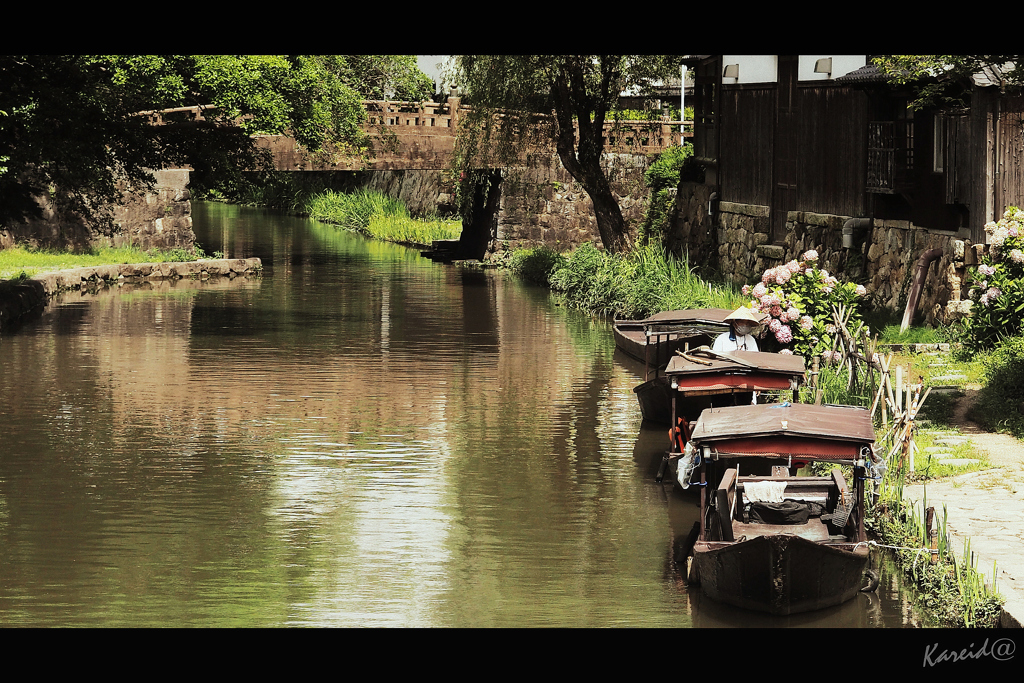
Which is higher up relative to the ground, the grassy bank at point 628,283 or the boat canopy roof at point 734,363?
the grassy bank at point 628,283

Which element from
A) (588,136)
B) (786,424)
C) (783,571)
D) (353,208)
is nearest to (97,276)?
(588,136)

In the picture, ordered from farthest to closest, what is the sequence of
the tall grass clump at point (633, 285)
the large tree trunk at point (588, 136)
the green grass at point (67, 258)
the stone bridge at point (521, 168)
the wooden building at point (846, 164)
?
1. the stone bridge at point (521, 168)
2. the large tree trunk at point (588, 136)
3. the green grass at point (67, 258)
4. the tall grass clump at point (633, 285)
5. the wooden building at point (846, 164)

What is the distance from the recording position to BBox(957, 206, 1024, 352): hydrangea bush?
17.9 m

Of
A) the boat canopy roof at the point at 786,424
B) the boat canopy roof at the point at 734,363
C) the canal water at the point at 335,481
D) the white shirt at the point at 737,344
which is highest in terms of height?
the white shirt at the point at 737,344

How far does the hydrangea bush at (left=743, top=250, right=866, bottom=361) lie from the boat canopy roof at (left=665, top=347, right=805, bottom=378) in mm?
2037

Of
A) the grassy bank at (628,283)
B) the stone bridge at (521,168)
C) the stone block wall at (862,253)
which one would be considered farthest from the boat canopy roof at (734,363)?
the stone bridge at (521,168)

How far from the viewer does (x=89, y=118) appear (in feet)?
78.4

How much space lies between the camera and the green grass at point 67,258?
32.4 m

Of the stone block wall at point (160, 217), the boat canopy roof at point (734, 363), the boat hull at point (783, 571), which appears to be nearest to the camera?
the boat hull at point (783, 571)

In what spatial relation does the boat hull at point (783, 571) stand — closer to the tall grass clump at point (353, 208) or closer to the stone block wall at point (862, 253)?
the stone block wall at point (862, 253)

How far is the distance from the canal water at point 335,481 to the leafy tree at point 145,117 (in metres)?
3.39

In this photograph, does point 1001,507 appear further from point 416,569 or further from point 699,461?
point 416,569

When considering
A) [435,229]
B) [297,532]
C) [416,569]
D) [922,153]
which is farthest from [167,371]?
[435,229]

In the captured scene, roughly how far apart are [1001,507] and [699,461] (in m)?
2.79
